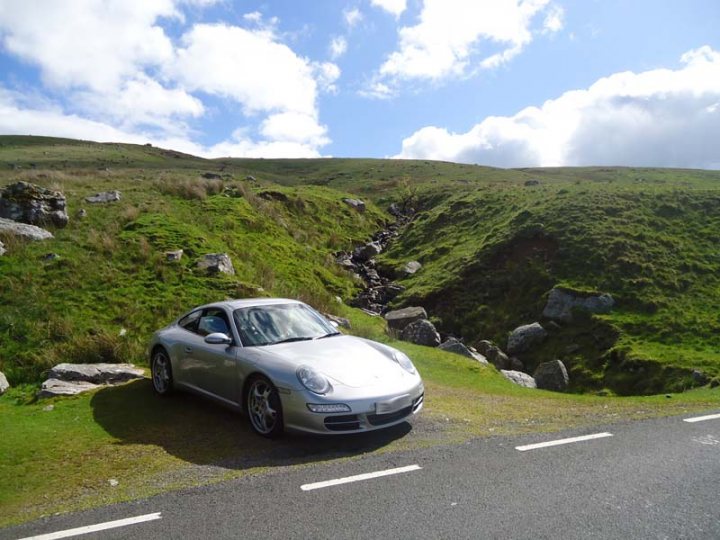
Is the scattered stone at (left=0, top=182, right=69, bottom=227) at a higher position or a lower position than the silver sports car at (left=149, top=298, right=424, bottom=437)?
higher

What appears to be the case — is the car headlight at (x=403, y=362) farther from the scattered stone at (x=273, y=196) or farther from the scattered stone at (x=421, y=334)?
the scattered stone at (x=273, y=196)

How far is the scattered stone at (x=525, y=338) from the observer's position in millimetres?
19000

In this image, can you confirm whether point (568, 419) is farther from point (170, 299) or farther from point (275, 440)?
point (170, 299)

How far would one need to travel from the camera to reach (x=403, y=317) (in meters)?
20.7

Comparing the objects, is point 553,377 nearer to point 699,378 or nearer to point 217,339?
point 699,378

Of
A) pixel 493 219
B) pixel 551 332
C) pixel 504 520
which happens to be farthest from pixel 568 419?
pixel 493 219

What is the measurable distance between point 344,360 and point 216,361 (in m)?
2.03

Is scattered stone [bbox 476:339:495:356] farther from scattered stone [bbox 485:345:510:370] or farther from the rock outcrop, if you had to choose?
the rock outcrop

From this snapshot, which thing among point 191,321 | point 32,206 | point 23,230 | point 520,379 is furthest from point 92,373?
point 520,379

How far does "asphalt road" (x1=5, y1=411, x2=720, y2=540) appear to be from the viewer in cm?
461

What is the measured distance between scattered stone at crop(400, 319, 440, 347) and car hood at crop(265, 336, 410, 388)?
10.5 m

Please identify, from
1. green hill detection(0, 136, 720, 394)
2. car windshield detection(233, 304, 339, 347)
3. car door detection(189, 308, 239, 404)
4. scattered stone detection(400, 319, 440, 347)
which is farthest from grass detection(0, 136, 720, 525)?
car windshield detection(233, 304, 339, 347)

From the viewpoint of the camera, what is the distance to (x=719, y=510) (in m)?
4.81

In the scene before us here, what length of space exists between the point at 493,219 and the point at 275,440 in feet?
89.2
